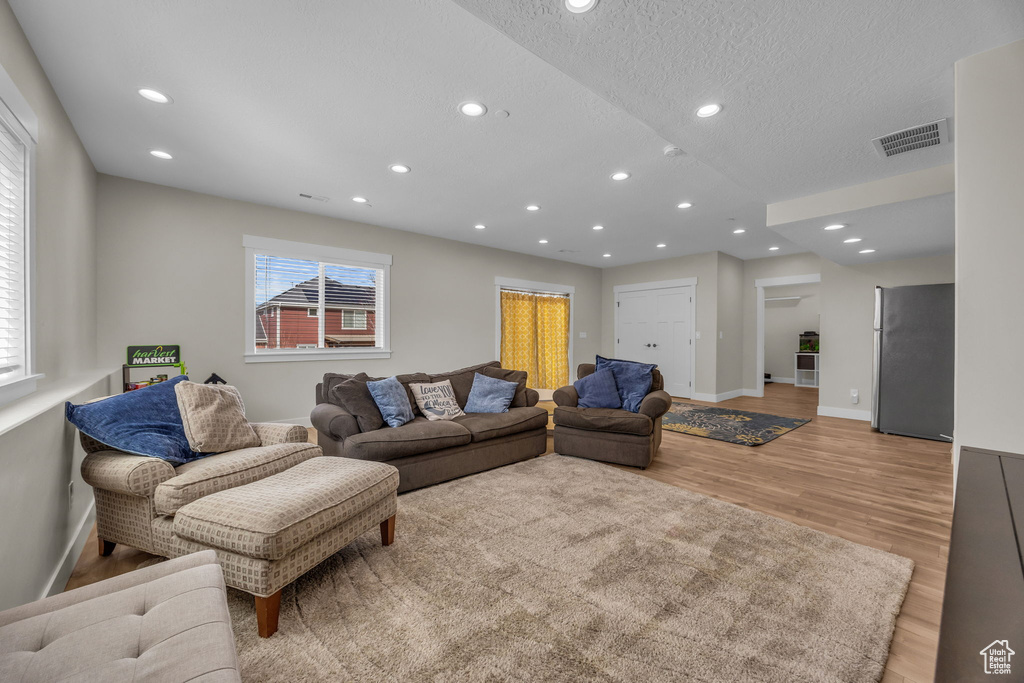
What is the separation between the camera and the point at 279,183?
13.0 ft

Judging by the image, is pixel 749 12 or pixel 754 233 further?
pixel 754 233

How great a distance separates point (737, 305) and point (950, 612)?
7.82 metres

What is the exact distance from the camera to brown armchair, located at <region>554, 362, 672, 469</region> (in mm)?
3518

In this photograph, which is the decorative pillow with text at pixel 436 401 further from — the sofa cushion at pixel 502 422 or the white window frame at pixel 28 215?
the white window frame at pixel 28 215

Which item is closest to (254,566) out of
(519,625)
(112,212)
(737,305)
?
(519,625)

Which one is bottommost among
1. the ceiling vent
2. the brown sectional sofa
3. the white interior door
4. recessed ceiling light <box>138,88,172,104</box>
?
the brown sectional sofa

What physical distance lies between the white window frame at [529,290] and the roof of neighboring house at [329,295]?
2.07 metres

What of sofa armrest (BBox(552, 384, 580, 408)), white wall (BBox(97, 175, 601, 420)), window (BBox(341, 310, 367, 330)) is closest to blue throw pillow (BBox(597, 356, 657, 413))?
sofa armrest (BBox(552, 384, 580, 408))

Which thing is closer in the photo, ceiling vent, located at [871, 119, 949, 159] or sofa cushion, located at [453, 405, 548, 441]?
ceiling vent, located at [871, 119, 949, 159]

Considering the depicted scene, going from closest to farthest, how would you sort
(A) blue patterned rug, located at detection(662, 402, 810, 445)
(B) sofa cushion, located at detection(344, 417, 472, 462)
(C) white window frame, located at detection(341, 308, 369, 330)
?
(B) sofa cushion, located at detection(344, 417, 472, 462)
(A) blue patterned rug, located at detection(662, 402, 810, 445)
(C) white window frame, located at detection(341, 308, 369, 330)

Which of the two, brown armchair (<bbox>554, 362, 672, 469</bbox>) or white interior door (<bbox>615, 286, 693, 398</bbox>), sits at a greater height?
white interior door (<bbox>615, 286, 693, 398</bbox>)

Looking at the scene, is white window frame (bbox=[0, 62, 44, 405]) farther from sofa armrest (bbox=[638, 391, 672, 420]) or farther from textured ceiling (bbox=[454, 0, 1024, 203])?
sofa armrest (bbox=[638, 391, 672, 420])

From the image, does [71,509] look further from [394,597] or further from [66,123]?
[66,123]

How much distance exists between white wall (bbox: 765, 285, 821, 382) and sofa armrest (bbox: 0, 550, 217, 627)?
1098cm
